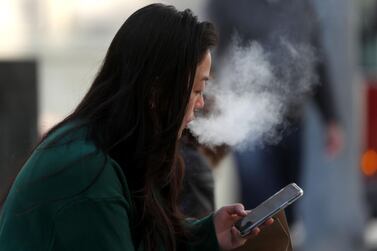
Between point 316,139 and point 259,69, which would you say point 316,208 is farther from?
point 259,69

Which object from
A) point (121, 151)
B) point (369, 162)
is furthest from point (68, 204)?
point (369, 162)

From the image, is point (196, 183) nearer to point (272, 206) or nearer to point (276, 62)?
point (276, 62)

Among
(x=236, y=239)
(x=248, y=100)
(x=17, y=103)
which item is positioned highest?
(x=248, y=100)

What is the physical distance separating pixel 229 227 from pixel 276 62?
0.75 m

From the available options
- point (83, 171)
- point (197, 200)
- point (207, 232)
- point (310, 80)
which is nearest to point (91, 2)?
point (310, 80)

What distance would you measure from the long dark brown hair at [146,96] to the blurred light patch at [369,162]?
4.81 metres

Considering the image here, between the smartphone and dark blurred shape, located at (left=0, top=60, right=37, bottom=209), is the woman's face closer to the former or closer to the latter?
the smartphone

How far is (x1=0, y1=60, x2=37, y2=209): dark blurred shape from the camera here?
4.29 m

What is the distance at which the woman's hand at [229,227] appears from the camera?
224 centimetres

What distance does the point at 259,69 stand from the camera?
2.69 metres

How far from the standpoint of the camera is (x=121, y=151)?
1995mm

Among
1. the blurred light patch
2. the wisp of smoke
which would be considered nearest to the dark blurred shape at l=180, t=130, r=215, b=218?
the wisp of smoke

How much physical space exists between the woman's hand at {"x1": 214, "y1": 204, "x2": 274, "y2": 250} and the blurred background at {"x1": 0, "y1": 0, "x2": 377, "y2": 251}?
6.24 feet

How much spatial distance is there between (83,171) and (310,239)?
460 centimetres
